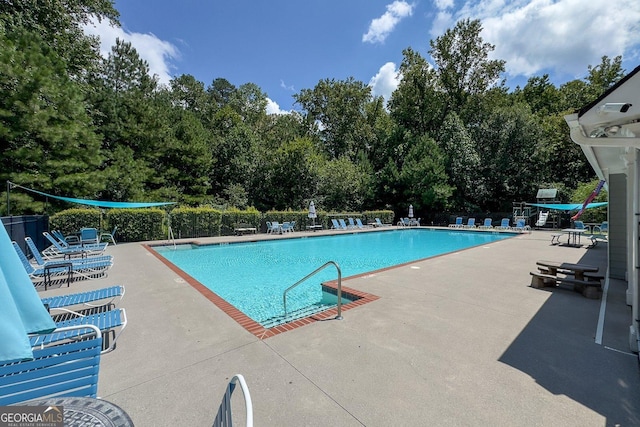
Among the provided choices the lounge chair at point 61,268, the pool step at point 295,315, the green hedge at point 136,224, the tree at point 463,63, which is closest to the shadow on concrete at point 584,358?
the pool step at point 295,315

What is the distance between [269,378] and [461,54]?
3524 centimetres

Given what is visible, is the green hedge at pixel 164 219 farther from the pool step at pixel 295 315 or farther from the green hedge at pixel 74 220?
the pool step at pixel 295 315

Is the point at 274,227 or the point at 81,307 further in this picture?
the point at 274,227

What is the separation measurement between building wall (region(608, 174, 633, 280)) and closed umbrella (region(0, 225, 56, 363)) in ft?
32.0

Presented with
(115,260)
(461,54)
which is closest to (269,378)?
(115,260)

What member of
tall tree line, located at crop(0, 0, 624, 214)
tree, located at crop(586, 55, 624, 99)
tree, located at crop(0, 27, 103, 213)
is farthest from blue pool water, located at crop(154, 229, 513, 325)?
tree, located at crop(586, 55, 624, 99)

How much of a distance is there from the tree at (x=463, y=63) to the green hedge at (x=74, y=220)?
31.4 meters

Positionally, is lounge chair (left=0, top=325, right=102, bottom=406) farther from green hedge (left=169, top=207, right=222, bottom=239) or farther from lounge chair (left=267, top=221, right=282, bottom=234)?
lounge chair (left=267, top=221, right=282, bottom=234)

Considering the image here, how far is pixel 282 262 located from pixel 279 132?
23.2m

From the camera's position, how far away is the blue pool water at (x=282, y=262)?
6676mm

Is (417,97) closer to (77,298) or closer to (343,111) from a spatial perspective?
(343,111)

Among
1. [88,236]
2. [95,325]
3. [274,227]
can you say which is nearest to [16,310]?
[95,325]

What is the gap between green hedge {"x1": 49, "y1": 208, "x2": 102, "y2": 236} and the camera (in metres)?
12.4

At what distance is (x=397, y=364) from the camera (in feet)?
9.87
